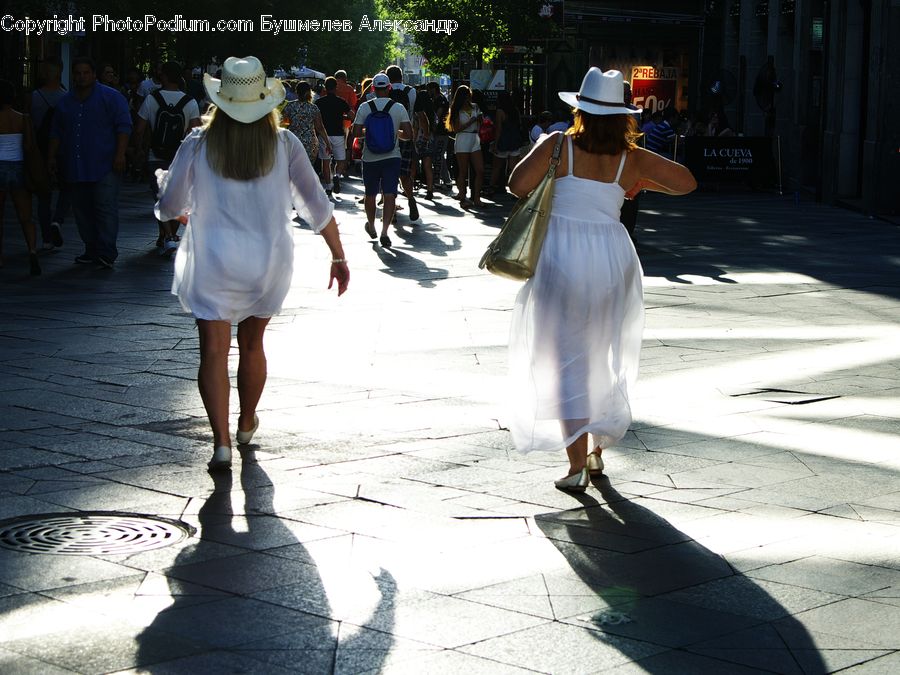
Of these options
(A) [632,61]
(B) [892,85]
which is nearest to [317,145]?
(B) [892,85]

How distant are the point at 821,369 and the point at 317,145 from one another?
12.4m

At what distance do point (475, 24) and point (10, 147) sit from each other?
108 ft

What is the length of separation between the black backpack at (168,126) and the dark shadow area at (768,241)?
185 inches

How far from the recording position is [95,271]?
43.4ft

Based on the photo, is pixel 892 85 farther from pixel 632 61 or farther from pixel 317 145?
pixel 632 61

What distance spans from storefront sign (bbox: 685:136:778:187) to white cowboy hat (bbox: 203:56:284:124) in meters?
19.5

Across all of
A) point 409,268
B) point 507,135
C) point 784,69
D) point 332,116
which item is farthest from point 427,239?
point 784,69

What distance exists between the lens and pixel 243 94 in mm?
6148

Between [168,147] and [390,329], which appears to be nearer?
[390,329]

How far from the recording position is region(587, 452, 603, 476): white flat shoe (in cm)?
602

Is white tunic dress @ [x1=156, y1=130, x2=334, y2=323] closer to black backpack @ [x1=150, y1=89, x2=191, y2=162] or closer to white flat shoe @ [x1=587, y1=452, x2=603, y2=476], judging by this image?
white flat shoe @ [x1=587, y1=452, x2=603, y2=476]

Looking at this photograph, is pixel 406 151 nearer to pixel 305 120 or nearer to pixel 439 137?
pixel 305 120

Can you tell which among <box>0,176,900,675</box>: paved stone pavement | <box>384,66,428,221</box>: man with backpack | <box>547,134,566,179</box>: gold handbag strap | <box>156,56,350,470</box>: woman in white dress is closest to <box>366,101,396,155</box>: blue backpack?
<box>384,66,428,221</box>: man with backpack

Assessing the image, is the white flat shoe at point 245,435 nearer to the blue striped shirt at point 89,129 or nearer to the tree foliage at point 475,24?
the blue striped shirt at point 89,129
